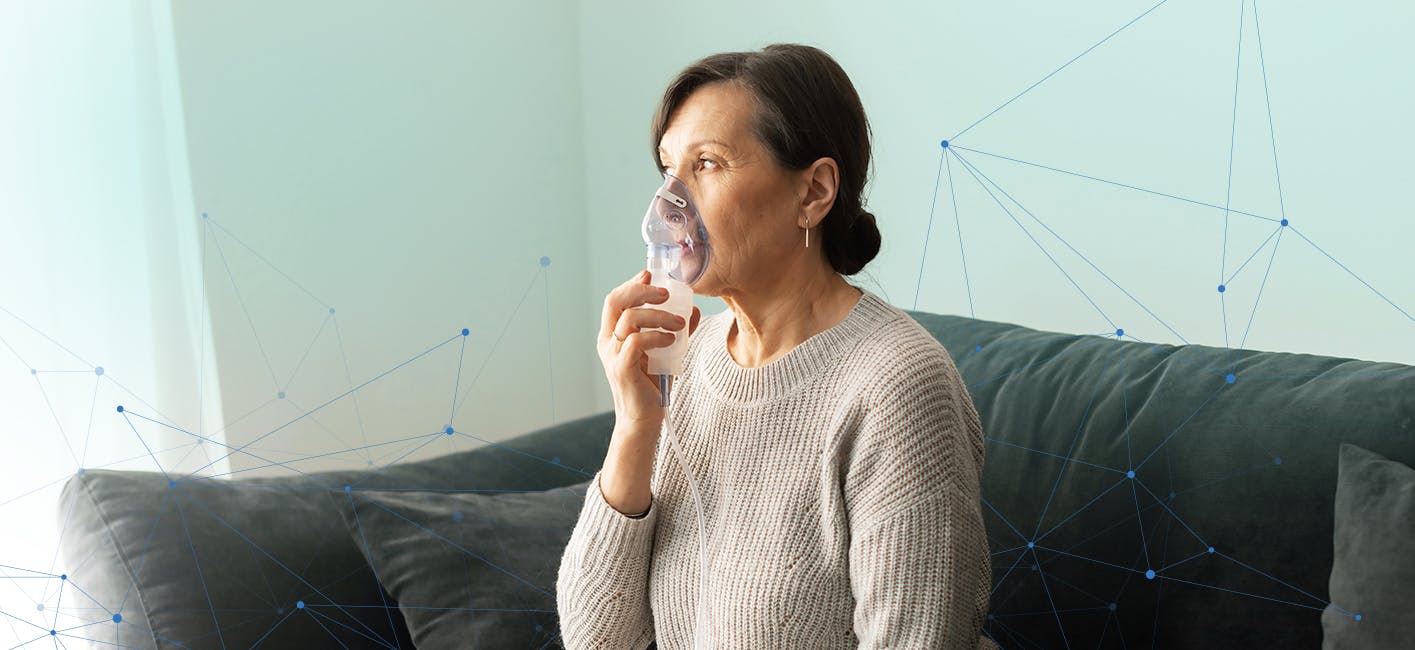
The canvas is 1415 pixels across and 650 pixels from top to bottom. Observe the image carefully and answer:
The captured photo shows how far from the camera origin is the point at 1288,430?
5.28 ft

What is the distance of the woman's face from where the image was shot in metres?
1.40

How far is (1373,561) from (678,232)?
0.89 m

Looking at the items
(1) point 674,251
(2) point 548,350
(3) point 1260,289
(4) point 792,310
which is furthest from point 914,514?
(2) point 548,350

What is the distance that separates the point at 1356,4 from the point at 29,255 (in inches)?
86.6

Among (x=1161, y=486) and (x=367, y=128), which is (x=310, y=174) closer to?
(x=367, y=128)

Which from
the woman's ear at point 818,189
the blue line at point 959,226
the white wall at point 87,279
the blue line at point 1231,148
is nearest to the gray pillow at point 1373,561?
the blue line at point 1231,148

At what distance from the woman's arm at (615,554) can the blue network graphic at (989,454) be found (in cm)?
37

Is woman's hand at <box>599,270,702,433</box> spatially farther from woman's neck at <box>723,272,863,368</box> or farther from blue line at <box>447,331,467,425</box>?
blue line at <box>447,331,467,425</box>

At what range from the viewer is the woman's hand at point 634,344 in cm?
142

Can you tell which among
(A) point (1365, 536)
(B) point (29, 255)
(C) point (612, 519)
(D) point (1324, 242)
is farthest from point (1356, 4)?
(B) point (29, 255)

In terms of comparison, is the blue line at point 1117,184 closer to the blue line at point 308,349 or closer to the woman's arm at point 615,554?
the woman's arm at point 615,554

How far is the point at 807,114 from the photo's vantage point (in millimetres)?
1393

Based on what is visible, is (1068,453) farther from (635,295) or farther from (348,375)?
(348,375)

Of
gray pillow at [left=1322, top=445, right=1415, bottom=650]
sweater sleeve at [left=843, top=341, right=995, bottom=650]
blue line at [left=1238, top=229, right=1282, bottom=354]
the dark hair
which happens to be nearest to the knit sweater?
sweater sleeve at [left=843, top=341, right=995, bottom=650]
